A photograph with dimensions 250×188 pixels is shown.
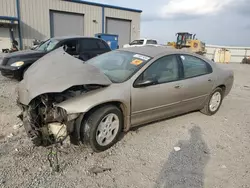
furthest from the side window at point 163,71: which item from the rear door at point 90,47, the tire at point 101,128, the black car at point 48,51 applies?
the rear door at point 90,47

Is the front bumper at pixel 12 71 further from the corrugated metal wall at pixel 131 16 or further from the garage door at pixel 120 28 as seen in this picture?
the corrugated metal wall at pixel 131 16

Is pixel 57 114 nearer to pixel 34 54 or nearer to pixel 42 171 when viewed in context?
pixel 42 171

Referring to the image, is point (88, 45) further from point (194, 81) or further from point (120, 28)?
point (120, 28)

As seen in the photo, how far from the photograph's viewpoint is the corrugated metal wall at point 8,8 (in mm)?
17578

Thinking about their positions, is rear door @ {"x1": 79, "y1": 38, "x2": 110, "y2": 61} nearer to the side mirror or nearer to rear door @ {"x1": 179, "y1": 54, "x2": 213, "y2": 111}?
rear door @ {"x1": 179, "y1": 54, "x2": 213, "y2": 111}

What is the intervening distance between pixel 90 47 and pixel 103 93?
5137 mm

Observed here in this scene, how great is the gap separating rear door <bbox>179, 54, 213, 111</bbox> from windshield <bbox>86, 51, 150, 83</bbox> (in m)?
0.96

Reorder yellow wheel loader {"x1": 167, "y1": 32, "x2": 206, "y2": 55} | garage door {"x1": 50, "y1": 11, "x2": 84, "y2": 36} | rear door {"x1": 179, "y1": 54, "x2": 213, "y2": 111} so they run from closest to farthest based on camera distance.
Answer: rear door {"x1": 179, "y1": 54, "x2": 213, "y2": 111} → garage door {"x1": 50, "y1": 11, "x2": 84, "y2": 36} → yellow wheel loader {"x1": 167, "y1": 32, "x2": 206, "y2": 55}

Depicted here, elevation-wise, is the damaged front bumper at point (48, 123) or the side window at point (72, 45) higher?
the side window at point (72, 45)

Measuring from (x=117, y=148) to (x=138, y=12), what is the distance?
81.0 feet

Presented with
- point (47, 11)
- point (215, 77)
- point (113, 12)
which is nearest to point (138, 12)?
point (113, 12)

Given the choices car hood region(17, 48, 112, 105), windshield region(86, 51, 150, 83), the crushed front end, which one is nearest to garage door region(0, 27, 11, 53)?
windshield region(86, 51, 150, 83)

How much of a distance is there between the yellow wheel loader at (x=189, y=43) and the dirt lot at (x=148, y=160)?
2046 centimetres

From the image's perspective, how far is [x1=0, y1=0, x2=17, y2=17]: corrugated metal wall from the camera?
1758 centimetres
